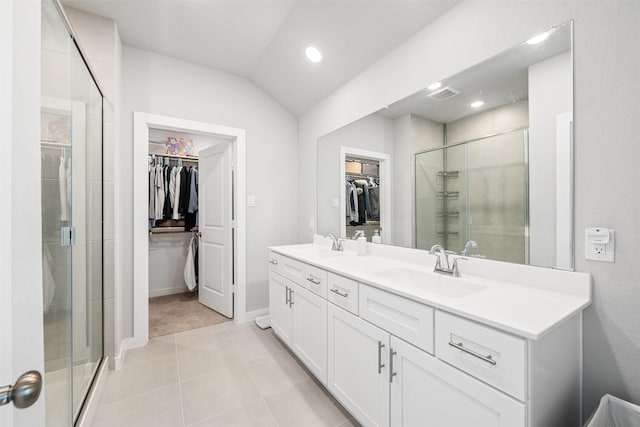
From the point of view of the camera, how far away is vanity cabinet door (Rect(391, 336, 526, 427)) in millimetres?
854

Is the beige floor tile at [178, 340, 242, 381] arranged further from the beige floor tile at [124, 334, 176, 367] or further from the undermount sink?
the undermount sink

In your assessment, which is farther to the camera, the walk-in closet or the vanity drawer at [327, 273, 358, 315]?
the walk-in closet

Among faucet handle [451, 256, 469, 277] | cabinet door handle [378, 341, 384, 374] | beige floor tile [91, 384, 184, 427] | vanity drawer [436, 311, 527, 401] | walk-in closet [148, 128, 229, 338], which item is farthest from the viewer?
walk-in closet [148, 128, 229, 338]

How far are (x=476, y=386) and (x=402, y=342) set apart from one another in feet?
1.03

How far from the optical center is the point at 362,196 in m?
2.34

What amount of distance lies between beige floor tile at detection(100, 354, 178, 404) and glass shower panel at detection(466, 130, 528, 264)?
2.26m

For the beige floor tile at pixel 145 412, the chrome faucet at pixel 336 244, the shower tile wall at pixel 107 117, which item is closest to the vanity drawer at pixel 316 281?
the chrome faucet at pixel 336 244

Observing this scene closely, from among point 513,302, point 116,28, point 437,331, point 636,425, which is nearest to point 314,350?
point 437,331

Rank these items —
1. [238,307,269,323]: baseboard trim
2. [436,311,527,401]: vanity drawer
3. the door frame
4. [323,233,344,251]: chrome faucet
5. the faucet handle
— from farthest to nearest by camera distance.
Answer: [238,307,269,323]: baseboard trim
[323,233,344,251]: chrome faucet
the door frame
the faucet handle
[436,311,527,401]: vanity drawer

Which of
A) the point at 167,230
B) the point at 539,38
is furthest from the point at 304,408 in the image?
the point at 167,230

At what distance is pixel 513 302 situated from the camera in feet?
3.39

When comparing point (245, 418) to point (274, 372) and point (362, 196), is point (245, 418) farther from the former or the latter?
point (362, 196)

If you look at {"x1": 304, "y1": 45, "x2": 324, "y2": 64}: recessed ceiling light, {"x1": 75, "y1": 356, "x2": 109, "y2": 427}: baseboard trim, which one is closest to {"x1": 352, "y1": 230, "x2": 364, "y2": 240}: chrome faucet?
{"x1": 304, "y1": 45, "x2": 324, "y2": 64}: recessed ceiling light

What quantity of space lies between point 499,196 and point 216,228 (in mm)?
2789
